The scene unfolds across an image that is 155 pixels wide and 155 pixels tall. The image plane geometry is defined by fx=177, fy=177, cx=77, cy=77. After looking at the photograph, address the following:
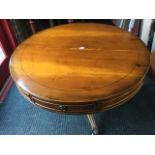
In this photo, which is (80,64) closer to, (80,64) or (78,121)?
(80,64)

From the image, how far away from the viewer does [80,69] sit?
85 cm

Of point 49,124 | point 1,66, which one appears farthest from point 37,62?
point 1,66

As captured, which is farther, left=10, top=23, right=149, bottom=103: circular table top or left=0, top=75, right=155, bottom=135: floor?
left=0, top=75, right=155, bottom=135: floor

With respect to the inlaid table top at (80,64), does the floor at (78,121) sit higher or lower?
lower

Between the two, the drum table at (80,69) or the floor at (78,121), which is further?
the floor at (78,121)

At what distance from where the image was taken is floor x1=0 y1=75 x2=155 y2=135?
128cm

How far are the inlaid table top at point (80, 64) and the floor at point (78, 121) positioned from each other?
597mm

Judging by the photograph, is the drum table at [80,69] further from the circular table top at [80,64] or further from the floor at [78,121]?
the floor at [78,121]

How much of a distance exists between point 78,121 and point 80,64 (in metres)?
0.61

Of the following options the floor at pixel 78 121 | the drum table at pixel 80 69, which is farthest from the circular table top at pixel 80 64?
the floor at pixel 78 121

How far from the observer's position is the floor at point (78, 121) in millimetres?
1282

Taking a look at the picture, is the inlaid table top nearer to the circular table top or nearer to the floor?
the circular table top

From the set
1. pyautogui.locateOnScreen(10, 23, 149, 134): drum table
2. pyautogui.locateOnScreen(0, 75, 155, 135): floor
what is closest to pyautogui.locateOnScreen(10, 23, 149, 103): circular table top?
pyautogui.locateOnScreen(10, 23, 149, 134): drum table
